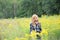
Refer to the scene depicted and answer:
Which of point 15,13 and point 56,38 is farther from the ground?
point 56,38

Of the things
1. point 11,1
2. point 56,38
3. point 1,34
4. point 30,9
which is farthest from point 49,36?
point 11,1

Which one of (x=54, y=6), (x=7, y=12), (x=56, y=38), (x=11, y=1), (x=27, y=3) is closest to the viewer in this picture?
(x=56, y=38)

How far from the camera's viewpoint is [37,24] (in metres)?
7.21

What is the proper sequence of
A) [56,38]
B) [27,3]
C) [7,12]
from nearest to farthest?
[56,38] → [27,3] → [7,12]

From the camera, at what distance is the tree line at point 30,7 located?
3544 centimetres

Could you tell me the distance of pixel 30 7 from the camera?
152ft

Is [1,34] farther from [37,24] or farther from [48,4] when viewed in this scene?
[48,4]

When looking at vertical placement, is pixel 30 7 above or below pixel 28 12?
above

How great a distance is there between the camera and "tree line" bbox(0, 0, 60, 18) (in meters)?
35.4

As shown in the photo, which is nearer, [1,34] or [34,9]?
[1,34]

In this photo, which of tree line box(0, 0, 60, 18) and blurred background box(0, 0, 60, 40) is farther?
tree line box(0, 0, 60, 18)

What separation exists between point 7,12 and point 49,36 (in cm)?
5638

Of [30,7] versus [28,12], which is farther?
[30,7]

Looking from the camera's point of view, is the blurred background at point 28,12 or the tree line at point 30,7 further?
the tree line at point 30,7
